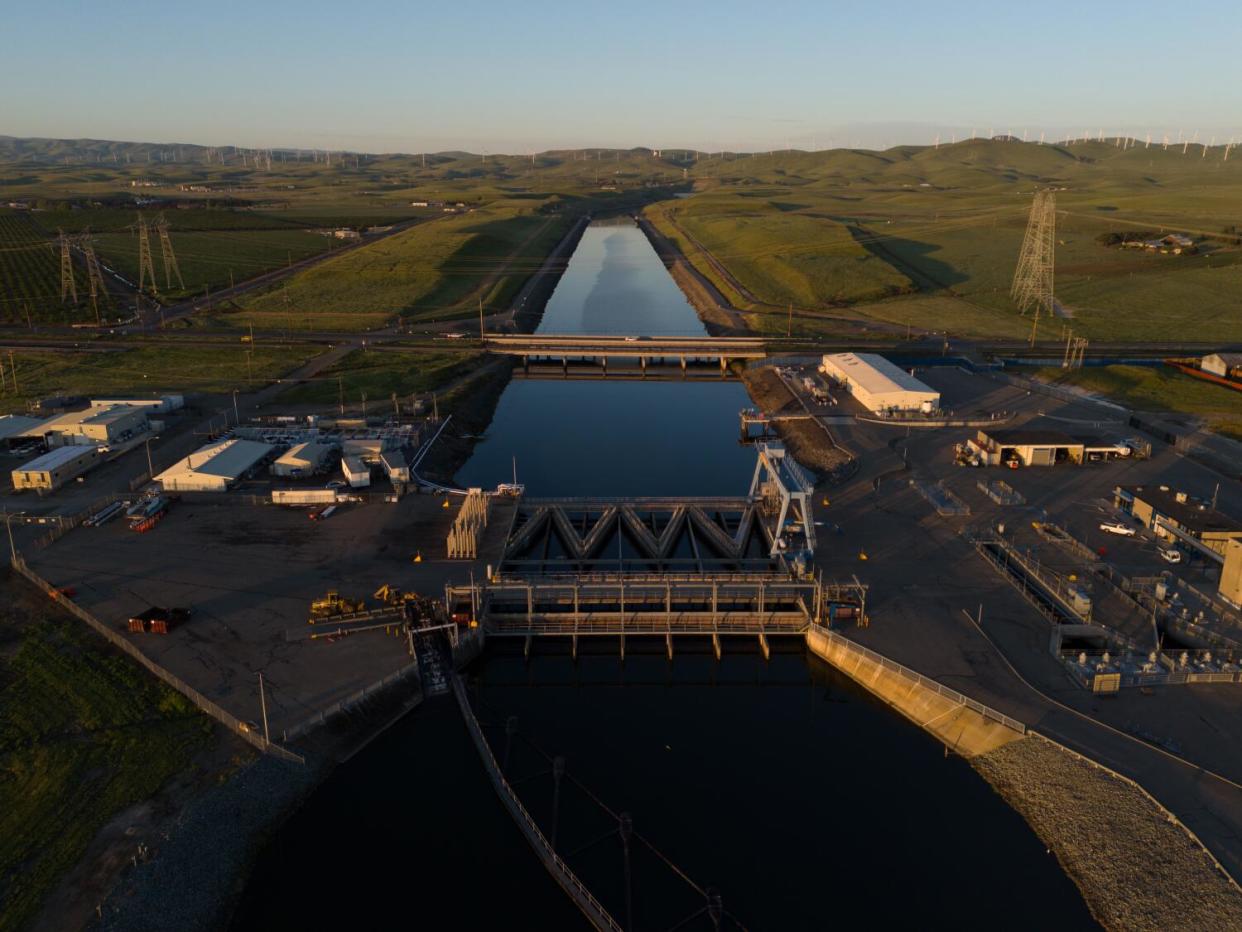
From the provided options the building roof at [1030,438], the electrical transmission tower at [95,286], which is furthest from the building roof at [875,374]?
the electrical transmission tower at [95,286]

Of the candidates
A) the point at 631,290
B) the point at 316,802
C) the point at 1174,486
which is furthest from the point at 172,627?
the point at 631,290

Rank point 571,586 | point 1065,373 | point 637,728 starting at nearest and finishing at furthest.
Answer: point 637,728, point 571,586, point 1065,373

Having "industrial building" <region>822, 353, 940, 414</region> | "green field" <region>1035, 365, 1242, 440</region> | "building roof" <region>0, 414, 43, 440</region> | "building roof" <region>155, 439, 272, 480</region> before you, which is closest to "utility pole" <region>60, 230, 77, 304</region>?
"building roof" <region>0, 414, 43, 440</region>

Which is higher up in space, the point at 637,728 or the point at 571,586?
the point at 571,586

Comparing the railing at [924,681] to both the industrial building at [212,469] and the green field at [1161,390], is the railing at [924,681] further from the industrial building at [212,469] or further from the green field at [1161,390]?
the green field at [1161,390]

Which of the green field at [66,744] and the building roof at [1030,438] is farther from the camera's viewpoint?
the building roof at [1030,438]

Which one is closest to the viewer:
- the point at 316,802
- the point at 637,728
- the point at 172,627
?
the point at 316,802

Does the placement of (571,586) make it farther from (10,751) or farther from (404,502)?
(10,751)
